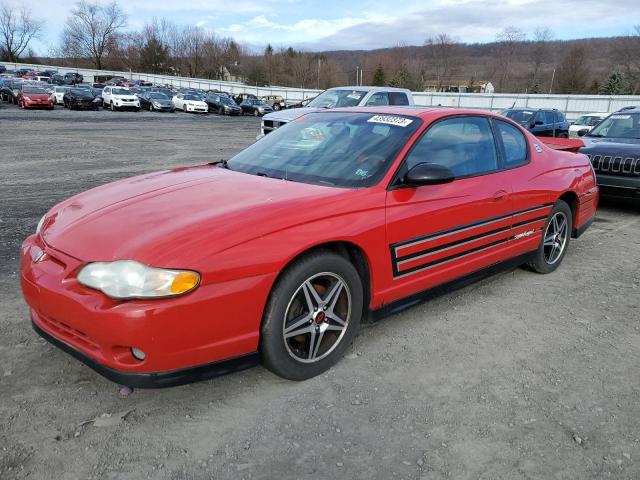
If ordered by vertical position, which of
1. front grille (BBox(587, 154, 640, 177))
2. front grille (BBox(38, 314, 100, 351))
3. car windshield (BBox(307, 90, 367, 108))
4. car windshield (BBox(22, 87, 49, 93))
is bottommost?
front grille (BBox(38, 314, 100, 351))

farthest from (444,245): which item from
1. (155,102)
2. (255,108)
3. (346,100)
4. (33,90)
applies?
(255,108)

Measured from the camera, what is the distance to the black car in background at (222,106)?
118ft

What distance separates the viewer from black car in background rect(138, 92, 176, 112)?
113ft

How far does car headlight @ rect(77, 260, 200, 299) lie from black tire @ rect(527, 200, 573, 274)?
348 centimetres

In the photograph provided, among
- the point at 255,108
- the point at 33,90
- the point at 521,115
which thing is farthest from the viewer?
the point at 255,108

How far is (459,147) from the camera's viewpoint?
3.82 metres

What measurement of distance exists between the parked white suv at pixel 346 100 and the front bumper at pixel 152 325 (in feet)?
29.9

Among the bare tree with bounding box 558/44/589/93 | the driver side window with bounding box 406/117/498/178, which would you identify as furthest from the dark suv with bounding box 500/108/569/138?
the bare tree with bounding box 558/44/589/93

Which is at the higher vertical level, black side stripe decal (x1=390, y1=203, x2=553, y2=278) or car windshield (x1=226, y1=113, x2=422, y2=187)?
car windshield (x1=226, y1=113, x2=422, y2=187)

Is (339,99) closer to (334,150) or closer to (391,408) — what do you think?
(334,150)

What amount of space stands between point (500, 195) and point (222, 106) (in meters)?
34.8

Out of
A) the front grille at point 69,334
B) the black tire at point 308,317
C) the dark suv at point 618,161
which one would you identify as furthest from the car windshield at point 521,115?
the front grille at point 69,334

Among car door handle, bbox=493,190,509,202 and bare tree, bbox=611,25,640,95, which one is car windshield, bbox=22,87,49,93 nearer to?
car door handle, bbox=493,190,509,202

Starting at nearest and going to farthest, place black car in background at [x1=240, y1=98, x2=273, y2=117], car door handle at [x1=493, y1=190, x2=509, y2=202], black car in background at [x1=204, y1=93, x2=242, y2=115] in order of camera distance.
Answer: car door handle at [x1=493, y1=190, x2=509, y2=202] → black car in background at [x1=204, y1=93, x2=242, y2=115] → black car in background at [x1=240, y1=98, x2=273, y2=117]
